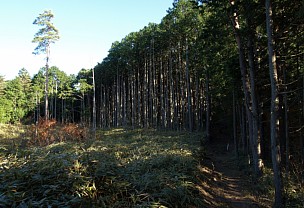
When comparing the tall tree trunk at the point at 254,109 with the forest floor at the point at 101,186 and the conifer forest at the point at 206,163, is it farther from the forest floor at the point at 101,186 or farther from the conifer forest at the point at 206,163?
the forest floor at the point at 101,186

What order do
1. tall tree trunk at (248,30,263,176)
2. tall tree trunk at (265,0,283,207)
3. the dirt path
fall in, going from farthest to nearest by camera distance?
tall tree trunk at (248,30,263,176) → the dirt path → tall tree trunk at (265,0,283,207)

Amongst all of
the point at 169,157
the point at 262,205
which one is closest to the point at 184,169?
the point at 169,157

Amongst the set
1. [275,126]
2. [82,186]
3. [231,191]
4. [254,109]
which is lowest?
[231,191]

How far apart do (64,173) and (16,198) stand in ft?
3.91

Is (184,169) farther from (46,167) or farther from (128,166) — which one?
(46,167)

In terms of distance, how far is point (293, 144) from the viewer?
1471 centimetres

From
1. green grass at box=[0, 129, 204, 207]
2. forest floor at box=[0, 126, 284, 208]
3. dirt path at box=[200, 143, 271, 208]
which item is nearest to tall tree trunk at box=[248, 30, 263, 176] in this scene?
dirt path at box=[200, 143, 271, 208]

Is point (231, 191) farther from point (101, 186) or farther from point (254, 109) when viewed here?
point (101, 186)

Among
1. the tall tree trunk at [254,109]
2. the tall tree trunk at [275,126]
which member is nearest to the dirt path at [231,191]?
the tall tree trunk at [275,126]

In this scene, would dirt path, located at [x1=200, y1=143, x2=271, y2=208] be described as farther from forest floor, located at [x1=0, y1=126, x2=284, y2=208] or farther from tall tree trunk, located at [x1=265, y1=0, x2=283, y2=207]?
tall tree trunk, located at [x1=265, y1=0, x2=283, y2=207]

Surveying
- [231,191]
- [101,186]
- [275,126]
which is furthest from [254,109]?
[101,186]

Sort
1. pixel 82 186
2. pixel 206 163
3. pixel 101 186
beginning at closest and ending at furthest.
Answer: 1. pixel 82 186
2. pixel 101 186
3. pixel 206 163

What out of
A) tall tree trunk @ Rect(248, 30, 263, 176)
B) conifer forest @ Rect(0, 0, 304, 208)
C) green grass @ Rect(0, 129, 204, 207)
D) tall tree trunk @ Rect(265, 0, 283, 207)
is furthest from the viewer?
tall tree trunk @ Rect(248, 30, 263, 176)

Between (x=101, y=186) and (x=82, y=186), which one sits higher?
(x=82, y=186)
